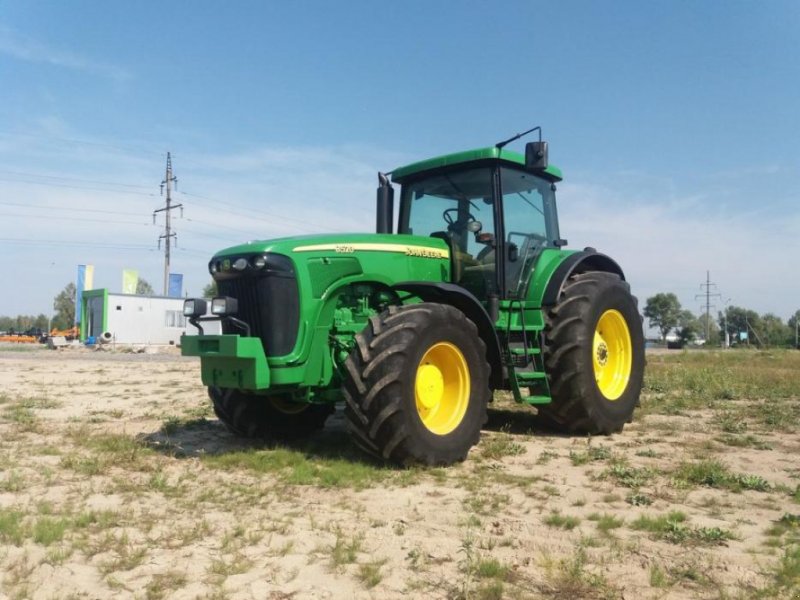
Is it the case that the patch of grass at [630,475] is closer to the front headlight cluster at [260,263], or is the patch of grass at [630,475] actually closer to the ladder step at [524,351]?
the ladder step at [524,351]

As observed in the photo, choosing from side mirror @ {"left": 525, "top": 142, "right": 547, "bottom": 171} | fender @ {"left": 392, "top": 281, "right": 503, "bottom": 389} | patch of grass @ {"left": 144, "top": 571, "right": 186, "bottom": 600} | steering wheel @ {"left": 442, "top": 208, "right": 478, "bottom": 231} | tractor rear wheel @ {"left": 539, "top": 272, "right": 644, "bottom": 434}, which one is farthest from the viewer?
steering wheel @ {"left": 442, "top": 208, "right": 478, "bottom": 231}

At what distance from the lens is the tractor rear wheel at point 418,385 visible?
515 centimetres

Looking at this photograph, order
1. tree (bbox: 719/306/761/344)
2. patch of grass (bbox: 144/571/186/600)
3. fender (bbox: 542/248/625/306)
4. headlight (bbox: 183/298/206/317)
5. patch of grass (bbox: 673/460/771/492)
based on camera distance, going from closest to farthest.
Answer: patch of grass (bbox: 144/571/186/600), patch of grass (bbox: 673/460/771/492), headlight (bbox: 183/298/206/317), fender (bbox: 542/248/625/306), tree (bbox: 719/306/761/344)

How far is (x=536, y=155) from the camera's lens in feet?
20.7

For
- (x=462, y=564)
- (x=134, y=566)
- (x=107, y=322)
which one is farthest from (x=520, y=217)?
(x=107, y=322)

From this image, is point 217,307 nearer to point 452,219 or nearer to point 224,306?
point 224,306

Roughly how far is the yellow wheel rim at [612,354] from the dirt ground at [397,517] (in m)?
0.73

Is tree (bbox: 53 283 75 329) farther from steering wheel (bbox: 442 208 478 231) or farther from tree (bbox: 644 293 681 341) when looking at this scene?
steering wheel (bbox: 442 208 478 231)

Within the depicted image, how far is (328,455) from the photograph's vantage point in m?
5.97

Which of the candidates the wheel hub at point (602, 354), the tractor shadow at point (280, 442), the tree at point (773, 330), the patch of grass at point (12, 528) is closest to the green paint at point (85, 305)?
the tractor shadow at point (280, 442)

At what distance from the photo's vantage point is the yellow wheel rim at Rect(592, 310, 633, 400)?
7597 millimetres

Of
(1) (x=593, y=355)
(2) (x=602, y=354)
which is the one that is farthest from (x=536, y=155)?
(2) (x=602, y=354)

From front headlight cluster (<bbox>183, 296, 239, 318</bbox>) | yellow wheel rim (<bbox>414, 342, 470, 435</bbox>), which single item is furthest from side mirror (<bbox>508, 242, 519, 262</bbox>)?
front headlight cluster (<bbox>183, 296, 239, 318</bbox>)

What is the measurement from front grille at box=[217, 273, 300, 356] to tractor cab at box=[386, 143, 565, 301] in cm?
203
